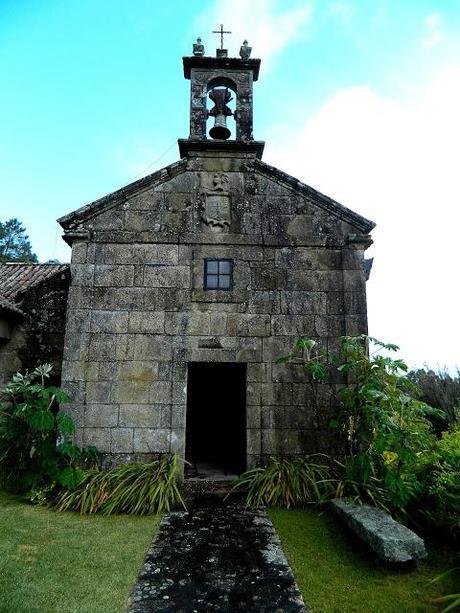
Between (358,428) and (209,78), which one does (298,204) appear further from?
(358,428)

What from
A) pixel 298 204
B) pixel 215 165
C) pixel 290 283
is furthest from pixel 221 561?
pixel 215 165

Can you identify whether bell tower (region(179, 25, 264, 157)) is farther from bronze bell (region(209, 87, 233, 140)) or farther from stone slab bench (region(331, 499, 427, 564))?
stone slab bench (region(331, 499, 427, 564))

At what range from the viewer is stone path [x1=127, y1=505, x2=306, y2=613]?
3.10 meters

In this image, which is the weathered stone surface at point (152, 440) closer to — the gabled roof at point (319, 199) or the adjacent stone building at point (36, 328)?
the adjacent stone building at point (36, 328)

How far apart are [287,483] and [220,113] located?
6.25 m

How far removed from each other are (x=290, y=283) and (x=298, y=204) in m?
1.37

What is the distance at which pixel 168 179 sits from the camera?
6996mm

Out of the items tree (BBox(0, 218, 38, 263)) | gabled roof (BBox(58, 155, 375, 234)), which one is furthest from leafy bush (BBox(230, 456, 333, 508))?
tree (BBox(0, 218, 38, 263))

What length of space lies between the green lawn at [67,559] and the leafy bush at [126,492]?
217 mm

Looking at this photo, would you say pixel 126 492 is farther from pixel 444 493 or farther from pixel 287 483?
pixel 444 493

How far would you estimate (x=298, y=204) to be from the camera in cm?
701

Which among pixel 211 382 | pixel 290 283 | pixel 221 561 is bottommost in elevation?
pixel 221 561

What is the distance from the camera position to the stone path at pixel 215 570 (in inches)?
122

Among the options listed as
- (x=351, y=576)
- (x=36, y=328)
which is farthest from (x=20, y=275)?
(x=351, y=576)
